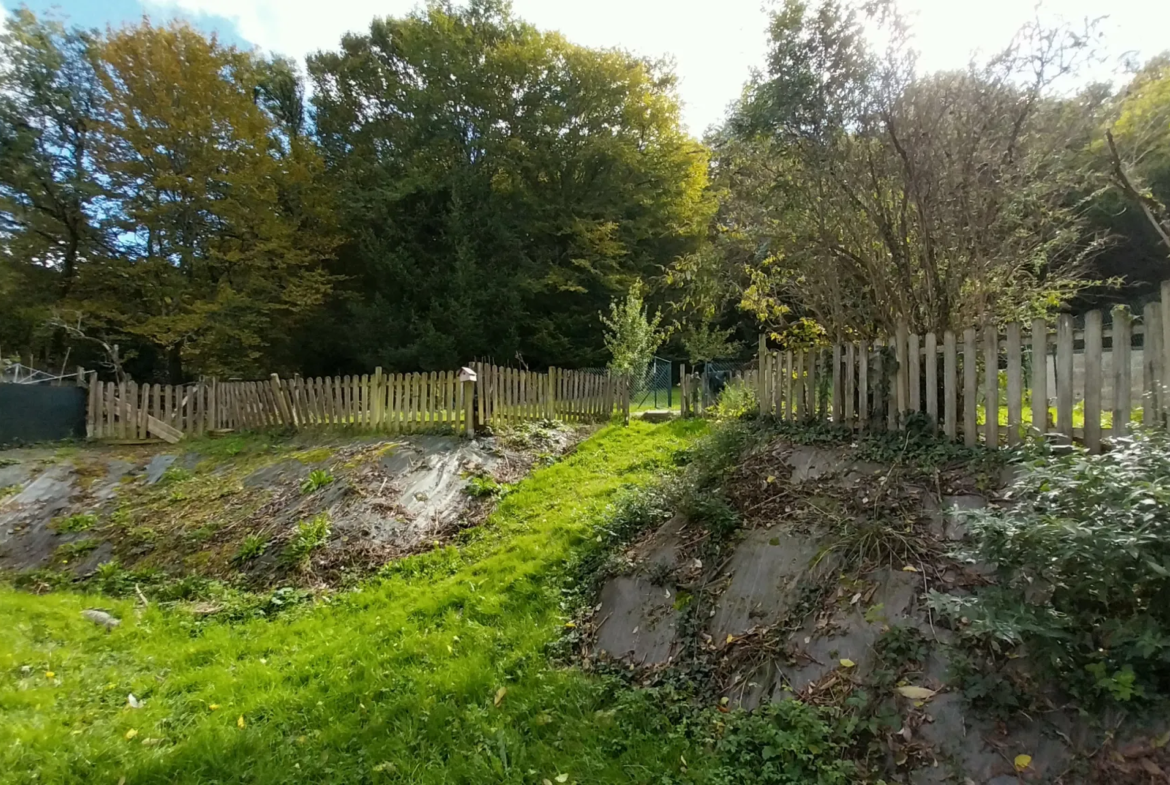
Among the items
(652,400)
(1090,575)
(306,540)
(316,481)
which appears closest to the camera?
(1090,575)

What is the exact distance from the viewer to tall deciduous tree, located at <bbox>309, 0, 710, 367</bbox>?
20594 mm

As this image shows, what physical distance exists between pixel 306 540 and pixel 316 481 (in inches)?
58.4

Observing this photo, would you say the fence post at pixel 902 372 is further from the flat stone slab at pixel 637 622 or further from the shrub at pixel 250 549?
the shrub at pixel 250 549

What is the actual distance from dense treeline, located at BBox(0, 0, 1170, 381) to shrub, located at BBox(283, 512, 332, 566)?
4.75 metres

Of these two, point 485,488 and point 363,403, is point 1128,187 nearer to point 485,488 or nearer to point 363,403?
point 485,488

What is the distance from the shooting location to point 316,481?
739 cm

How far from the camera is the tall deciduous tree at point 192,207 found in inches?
625

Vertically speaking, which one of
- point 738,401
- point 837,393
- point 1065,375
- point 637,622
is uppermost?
point 1065,375

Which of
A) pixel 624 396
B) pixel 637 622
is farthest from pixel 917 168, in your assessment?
pixel 624 396

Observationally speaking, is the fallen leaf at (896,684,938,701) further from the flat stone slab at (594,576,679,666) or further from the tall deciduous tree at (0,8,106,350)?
the tall deciduous tree at (0,8,106,350)

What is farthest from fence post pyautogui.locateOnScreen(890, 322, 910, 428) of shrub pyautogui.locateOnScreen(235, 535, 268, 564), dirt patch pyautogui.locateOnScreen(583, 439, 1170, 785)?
shrub pyautogui.locateOnScreen(235, 535, 268, 564)

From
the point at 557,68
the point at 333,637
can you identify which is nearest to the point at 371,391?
the point at 333,637

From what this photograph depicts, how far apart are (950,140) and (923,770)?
14.2 feet

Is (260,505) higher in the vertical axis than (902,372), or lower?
lower
